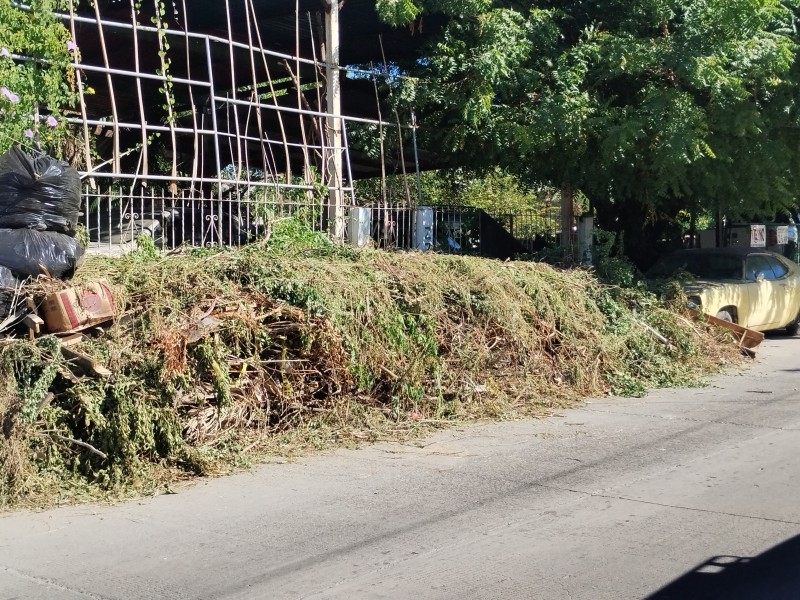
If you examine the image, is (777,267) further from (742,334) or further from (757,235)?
(757,235)

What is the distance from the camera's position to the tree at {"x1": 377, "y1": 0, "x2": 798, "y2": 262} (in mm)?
12797

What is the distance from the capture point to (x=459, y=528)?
5.91 meters

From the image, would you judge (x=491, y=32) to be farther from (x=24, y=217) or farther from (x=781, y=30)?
(x=24, y=217)

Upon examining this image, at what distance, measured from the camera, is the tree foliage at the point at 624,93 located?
1280cm

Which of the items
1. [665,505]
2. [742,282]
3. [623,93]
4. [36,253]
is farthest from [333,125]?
[665,505]

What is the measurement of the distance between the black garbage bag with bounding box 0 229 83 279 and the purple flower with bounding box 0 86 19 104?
6.33 ft

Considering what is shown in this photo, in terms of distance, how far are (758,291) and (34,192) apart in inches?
457

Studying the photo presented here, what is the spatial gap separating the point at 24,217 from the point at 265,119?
10.3m

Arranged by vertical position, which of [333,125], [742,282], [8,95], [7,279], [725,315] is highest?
[333,125]

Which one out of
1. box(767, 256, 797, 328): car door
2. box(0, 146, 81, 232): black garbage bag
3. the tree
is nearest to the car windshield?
box(767, 256, 797, 328): car door

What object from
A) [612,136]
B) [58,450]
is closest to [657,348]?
[612,136]

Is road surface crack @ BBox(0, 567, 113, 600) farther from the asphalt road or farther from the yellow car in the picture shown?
the yellow car

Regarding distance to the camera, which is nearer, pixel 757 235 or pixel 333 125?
pixel 333 125

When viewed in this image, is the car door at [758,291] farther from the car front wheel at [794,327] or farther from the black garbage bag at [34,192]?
the black garbage bag at [34,192]
